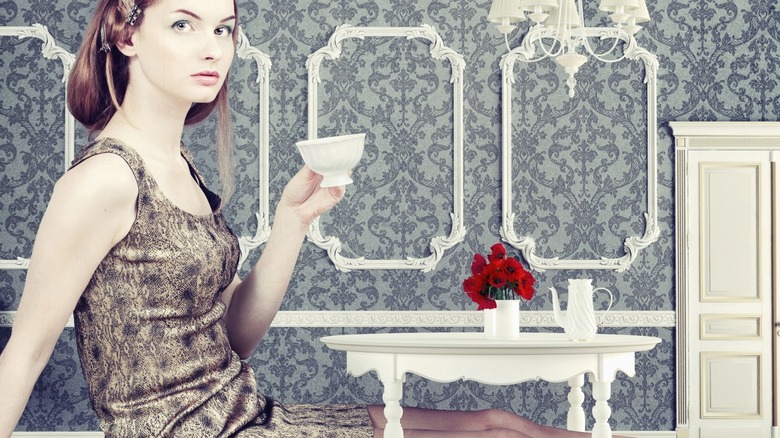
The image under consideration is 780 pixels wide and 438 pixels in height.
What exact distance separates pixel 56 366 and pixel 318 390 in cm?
169

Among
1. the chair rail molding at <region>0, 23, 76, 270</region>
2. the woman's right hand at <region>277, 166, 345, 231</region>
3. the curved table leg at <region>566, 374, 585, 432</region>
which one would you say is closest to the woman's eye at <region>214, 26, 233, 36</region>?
the woman's right hand at <region>277, 166, 345, 231</region>

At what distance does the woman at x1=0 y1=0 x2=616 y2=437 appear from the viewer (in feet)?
3.36

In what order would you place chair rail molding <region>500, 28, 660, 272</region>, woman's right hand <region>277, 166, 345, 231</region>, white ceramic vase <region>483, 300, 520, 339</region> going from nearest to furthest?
1. woman's right hand <region>277, 166, 345, 231</region>
2. white ceramic vase <region>483, 300, 520, 339</region>
3. chair rail molding <region>500, 28, 660, 272</region>

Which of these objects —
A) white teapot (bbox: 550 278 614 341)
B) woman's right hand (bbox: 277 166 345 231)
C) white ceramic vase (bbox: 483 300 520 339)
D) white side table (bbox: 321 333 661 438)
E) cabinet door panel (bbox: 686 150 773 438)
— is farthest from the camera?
cabinet door panel (bbox: 686 150 773 438)

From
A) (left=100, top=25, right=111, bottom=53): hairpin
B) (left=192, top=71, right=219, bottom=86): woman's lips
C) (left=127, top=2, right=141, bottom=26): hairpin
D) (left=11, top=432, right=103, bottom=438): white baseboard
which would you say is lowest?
(left=11, top=432, right=103, bottom=438): white baseboard

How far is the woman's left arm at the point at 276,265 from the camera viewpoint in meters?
1.29

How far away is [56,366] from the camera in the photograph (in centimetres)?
616

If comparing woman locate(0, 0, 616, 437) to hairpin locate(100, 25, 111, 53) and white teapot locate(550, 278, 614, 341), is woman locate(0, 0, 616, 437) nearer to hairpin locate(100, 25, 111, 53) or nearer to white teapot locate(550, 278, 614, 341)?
hairpin locate(100, 25, 111, 53)

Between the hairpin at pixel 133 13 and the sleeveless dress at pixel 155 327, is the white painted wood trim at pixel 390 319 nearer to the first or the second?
the sleeveless dress at pixel 155 327

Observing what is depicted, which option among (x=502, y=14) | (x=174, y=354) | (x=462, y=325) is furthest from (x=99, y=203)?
(x=462, y=325)

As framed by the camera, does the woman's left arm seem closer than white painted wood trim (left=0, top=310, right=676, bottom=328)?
Yes

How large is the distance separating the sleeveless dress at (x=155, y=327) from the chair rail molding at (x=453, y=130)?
501 centimetres

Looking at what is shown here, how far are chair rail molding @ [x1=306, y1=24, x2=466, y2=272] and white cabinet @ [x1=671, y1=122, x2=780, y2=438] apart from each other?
4.76 ft

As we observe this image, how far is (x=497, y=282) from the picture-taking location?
13.7 ft
